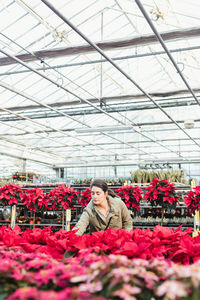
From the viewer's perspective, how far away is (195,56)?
9.62 meters

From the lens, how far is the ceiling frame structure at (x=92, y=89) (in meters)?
6.03

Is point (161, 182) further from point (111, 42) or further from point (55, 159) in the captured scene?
point (55, 159)

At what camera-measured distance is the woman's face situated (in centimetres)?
275

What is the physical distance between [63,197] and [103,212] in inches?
128

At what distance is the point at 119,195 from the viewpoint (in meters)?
5.50

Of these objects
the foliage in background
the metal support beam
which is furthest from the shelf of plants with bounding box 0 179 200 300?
the foliage in background

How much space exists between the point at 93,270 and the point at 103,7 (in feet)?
27.2

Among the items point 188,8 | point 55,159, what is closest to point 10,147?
Result: point 55,159

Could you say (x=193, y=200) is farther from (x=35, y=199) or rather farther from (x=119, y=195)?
(x=35, y=199)

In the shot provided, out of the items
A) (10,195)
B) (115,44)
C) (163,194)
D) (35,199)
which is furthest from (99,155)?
(163,194)

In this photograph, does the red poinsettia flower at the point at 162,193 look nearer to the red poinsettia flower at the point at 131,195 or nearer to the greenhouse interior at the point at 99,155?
the greenhouse interior at the point at 99,155

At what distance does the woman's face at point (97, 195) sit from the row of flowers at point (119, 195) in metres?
2.05

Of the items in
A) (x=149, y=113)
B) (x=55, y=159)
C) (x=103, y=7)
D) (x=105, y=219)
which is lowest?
(x=105, y=219)

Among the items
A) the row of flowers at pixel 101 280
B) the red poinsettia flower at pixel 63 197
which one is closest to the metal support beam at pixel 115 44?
the red poinsettia flower at pixel 63 197
